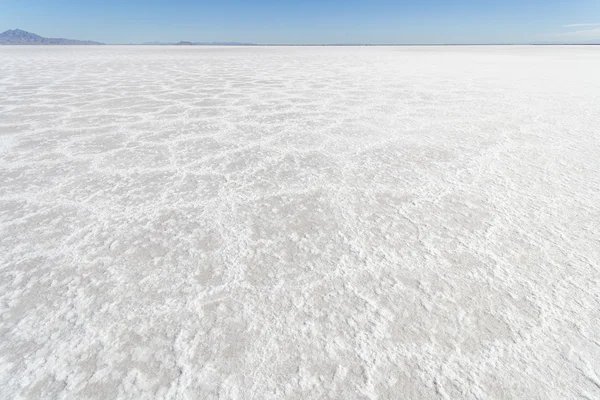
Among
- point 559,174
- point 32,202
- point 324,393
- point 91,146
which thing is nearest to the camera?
point 324,393

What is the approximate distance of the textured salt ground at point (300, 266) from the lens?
86 centimetres

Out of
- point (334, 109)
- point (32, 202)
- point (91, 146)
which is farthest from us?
point (334, 109)

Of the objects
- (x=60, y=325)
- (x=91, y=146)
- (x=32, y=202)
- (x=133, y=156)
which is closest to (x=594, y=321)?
(x=60, y=325)

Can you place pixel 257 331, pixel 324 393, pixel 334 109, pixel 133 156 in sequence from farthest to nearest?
1. pixel 334 109
2. pixel 133 156
3. pixel 257 331
4. pixel 324 393

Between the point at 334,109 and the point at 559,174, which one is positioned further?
the point at 334,109

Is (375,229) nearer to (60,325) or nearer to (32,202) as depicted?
(60,325)

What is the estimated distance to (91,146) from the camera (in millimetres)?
2559

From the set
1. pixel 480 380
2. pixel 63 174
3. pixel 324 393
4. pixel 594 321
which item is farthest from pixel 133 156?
pixel 594 321

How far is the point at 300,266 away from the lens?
125 centimetres

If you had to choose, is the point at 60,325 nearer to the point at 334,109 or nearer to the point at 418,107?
the point at 334,109

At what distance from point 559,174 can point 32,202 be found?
2790 mm

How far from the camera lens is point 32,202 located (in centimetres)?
171

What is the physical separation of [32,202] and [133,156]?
73cm

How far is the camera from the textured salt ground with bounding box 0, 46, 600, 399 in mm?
858
